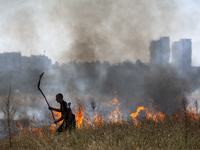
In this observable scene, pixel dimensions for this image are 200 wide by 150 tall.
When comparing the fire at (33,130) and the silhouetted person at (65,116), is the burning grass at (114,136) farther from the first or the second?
the silhouetted person at (65,116)

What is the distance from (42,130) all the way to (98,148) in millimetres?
3496

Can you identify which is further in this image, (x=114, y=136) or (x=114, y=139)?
(x=114, y=136)

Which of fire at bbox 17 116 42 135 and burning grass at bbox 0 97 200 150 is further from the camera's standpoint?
fire at bbox 17 116 42 135

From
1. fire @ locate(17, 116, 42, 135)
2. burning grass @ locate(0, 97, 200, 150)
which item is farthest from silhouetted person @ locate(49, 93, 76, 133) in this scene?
fire @ locate(17, 116, 42, 135)

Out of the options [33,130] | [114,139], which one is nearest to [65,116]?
[33,130]

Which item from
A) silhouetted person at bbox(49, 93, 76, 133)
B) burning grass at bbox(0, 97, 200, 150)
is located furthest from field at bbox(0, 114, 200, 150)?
silhouetted person at bbox(49, 93, 76, 133)

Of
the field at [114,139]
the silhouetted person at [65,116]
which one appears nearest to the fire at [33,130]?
the field at [114,139]

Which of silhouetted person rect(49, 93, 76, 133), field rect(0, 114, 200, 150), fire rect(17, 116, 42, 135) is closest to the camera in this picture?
field rect(0, 114, 200, 150)

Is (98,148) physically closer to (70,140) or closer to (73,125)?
(70,140)

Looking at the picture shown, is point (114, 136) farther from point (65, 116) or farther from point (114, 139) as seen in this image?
point (65, 116)

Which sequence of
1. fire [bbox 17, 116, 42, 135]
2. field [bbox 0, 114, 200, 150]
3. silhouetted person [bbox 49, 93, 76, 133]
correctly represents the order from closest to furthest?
field [bbox 0, 114, 200, 150] → silhouetted person [bbox 49, 93, 76, 133] → fire [bbox 17, 116, 42, 135]

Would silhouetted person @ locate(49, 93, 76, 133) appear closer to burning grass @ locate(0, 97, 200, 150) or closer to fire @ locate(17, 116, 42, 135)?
burning grass @ locate(0, 97, 200, 150)

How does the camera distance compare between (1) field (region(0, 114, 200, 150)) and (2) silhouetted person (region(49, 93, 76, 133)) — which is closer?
(1) field (region(0, 114, 200, 150))

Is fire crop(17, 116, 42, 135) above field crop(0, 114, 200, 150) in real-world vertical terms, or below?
above
